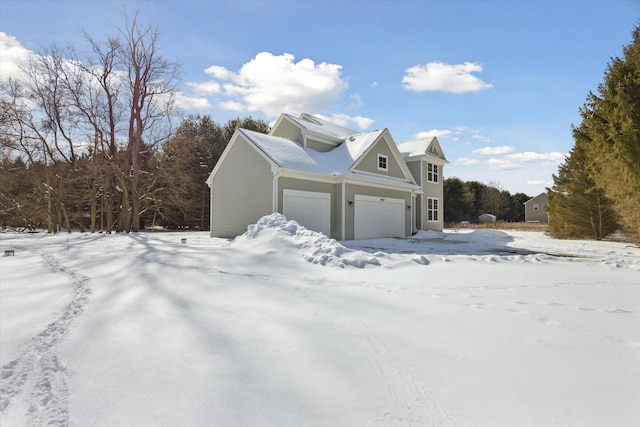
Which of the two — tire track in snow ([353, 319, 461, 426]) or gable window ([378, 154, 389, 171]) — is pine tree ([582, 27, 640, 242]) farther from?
tire track in snow ([353, 319, 461, 426])

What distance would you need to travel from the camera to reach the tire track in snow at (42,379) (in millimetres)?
2188

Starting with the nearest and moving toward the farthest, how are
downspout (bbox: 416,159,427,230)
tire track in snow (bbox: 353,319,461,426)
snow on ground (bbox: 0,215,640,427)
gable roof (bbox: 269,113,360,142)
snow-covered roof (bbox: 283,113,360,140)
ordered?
tire track in snow (bbox: 353,319,461,426)
snow on ground (bbox: 0,215,640,427)
gable roof (bbox: 269,113,360,142)
snow-covered roof (bbox: 283,113,360,140)
downspout (bbox: 416,159,427,230)

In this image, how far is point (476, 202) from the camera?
44.1m

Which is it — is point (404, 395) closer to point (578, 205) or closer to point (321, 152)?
point (321, 152)

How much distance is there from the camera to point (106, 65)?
20406 mm

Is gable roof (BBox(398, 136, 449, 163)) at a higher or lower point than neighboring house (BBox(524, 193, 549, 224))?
higher

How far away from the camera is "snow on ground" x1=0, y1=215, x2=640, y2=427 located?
7.14 ft

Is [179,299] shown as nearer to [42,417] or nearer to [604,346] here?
[42,417]

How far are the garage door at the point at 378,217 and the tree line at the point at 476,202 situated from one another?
2525 cm

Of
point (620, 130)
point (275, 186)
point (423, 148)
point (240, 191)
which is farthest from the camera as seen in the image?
point (423, 148)

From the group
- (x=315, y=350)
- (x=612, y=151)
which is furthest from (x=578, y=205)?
(x=315, y=350)

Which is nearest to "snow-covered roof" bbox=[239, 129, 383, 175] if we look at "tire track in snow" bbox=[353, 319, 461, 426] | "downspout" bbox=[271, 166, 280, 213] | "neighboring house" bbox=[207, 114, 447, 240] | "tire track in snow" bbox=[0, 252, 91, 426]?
"neighboring house" bbox=[207, 114, 447, 240]

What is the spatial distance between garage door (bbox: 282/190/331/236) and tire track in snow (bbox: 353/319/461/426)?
10.3m

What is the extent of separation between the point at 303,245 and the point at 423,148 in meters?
16.1
